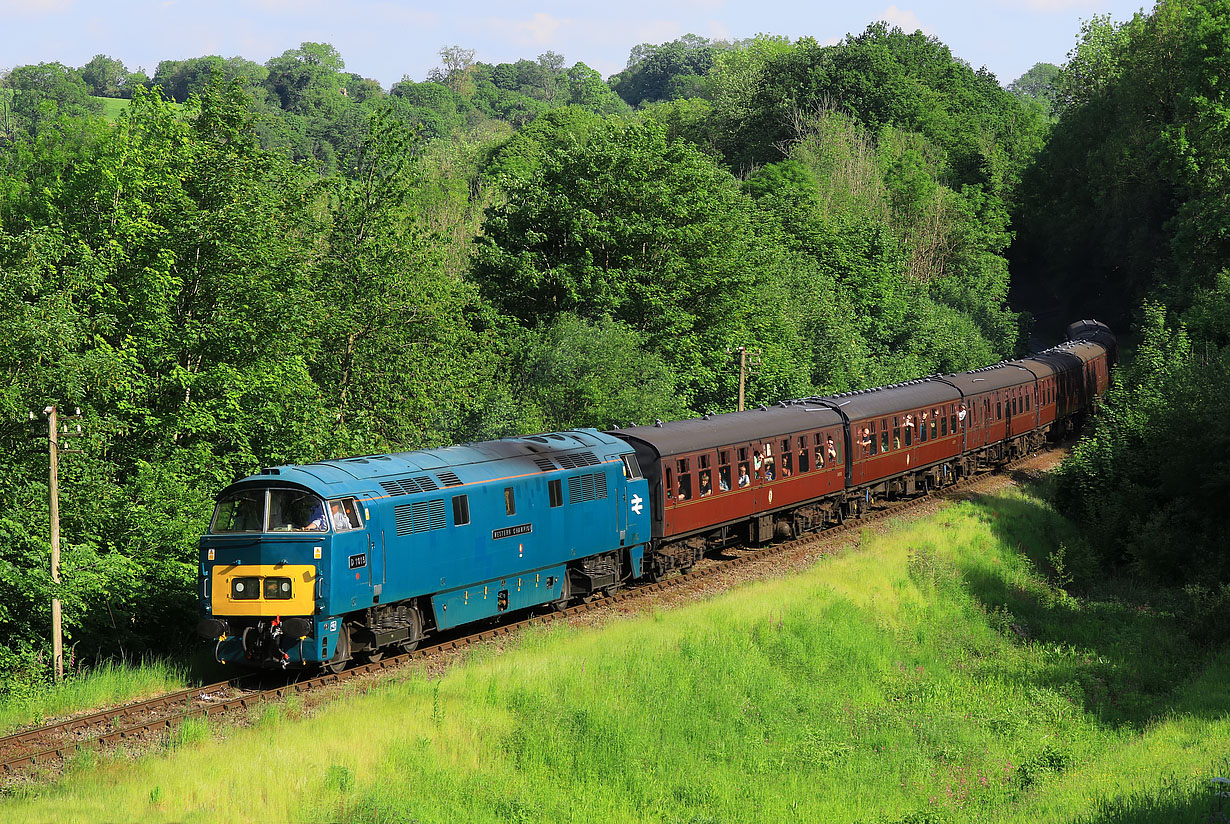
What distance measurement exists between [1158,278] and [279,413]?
58629 millimetres

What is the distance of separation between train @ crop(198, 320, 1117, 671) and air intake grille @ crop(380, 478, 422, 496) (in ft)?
0.10

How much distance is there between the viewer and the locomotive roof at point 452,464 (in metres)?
18.9

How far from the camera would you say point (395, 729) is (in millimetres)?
16047

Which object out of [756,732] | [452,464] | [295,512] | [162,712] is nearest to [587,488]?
[452,464]

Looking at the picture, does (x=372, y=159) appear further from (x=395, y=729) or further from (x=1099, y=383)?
(x=1099, y=383)

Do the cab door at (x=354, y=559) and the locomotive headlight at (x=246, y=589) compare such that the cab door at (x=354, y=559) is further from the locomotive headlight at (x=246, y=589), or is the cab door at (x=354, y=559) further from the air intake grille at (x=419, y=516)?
the locomotive headlight at (x=246, y=589)

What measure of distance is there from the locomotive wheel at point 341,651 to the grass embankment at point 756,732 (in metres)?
1.46

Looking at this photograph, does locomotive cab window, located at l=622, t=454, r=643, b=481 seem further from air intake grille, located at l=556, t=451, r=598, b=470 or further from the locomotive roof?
air intake grille, located at l=556, t=451, r=598, b=470

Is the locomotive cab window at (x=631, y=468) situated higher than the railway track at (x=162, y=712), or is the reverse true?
the locomotive cab window at (x=631, y=468)

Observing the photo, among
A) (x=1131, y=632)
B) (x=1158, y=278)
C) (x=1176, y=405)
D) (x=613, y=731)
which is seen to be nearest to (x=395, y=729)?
(x=613, y=731)

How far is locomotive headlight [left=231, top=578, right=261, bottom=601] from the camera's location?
724 inches

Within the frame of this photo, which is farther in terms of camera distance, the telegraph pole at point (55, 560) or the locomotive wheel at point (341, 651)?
the telegraph pole at point (55, 560)

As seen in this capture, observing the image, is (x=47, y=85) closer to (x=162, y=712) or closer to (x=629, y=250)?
(x=629, y=250)

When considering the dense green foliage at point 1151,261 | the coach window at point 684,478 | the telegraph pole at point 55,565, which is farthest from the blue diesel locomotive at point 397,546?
the dense green foliage at point 1151,261
